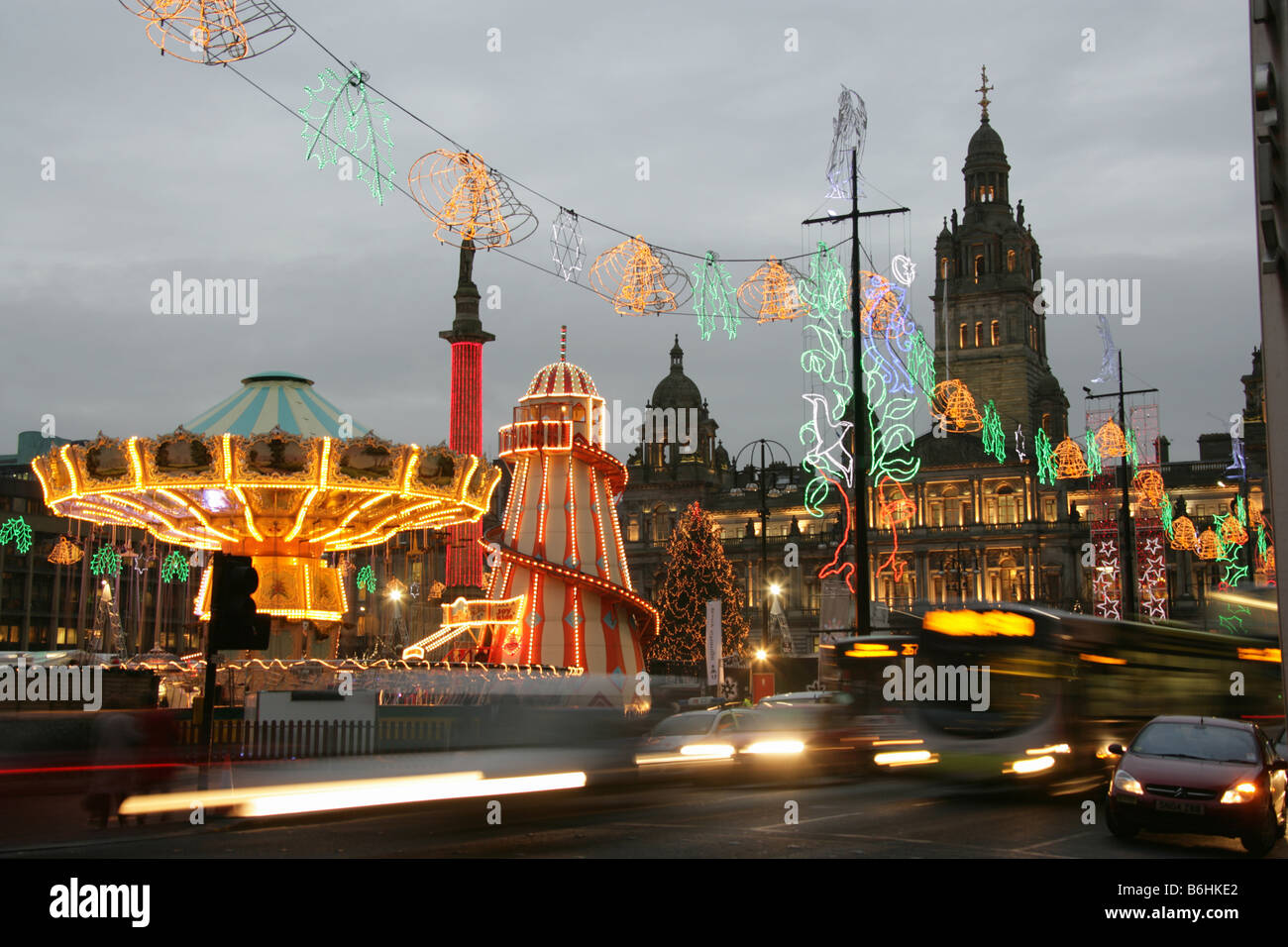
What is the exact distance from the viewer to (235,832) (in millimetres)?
13039

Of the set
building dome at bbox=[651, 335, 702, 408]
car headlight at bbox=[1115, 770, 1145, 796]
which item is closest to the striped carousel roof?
car headlight at bbox=[1115, 770, 1145, 796]

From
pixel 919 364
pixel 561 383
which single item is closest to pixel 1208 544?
pixel 919 364

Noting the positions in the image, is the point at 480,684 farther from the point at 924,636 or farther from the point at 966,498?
the point at 966,498

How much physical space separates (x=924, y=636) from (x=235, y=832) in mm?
9716

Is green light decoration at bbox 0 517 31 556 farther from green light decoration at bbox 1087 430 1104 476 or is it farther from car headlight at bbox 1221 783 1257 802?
car headlight at bbox 1221 783 1257 802

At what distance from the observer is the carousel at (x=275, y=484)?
2847 cm

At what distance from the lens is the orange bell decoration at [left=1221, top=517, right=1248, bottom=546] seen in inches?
2783

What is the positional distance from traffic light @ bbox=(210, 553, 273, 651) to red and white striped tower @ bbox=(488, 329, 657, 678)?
77.8 feet

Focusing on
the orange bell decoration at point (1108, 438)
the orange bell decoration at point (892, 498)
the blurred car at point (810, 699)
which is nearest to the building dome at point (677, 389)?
the orange bell decoration at point (892, 498)

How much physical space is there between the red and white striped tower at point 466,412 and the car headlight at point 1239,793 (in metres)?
45.4

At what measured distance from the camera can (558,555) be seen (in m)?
36.6

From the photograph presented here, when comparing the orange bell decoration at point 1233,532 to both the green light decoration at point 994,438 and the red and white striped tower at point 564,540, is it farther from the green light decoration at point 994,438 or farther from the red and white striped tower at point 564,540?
the red and white striped tower at point 564,540

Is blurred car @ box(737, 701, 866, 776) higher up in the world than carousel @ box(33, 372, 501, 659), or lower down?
lower down

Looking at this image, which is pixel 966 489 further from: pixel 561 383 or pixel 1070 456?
pixel 561 383
